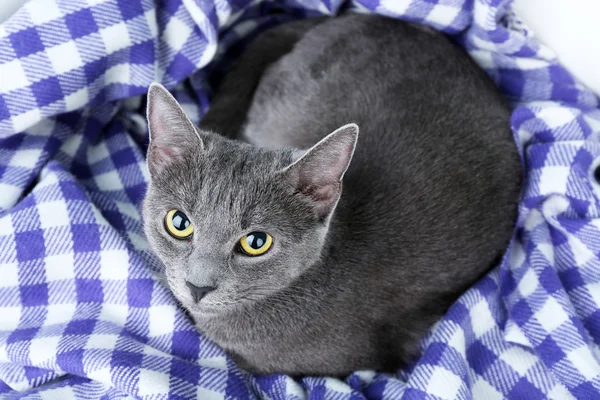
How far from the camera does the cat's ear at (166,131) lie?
1186 millimetres

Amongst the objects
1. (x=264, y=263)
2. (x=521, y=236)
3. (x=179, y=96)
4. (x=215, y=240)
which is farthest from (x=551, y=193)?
(x=179, y=96)

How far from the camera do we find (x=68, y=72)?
5.34ft

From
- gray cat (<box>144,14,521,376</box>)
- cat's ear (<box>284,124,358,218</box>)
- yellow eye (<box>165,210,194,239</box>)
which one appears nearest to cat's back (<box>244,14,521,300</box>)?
gray cat (<box>144,14,521,376</box>)

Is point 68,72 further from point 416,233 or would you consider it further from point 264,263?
point 416,233

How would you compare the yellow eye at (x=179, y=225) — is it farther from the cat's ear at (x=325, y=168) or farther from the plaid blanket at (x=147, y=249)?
the plaid blanket at (x=147, y=249)

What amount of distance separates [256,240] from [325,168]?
203 mm

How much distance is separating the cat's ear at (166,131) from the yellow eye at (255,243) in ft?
0.71

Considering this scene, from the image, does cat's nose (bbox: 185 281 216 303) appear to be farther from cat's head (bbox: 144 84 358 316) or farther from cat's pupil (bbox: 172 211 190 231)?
cat's pupil (bbox: 172 211 190 231)

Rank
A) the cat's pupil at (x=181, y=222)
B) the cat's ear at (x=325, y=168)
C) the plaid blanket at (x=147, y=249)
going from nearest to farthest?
the cat's ear at (x=325, y=168)
the cat's pupil at (x=181, y=222)
the plaid blanket at (x=147, y=249)

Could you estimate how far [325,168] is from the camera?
1.18m

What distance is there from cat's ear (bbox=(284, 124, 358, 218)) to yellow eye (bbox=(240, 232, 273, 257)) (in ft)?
0.40

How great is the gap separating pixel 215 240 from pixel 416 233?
0.59m

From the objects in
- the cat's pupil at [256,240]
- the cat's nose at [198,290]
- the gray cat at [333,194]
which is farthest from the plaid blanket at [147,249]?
the cat's pupil at [256,240]

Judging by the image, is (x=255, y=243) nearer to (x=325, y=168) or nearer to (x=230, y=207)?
(x=230, y=207)
